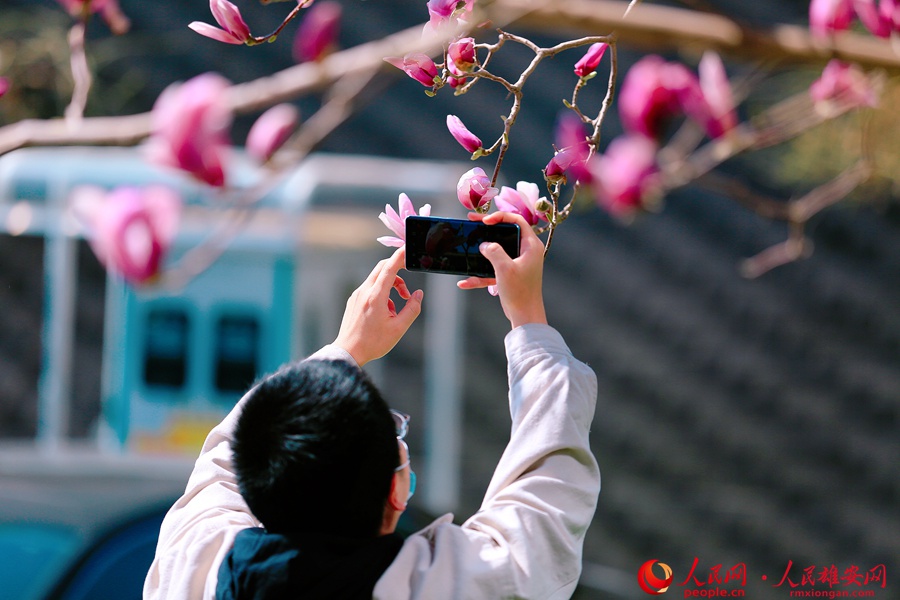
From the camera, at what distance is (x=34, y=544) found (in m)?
1.20

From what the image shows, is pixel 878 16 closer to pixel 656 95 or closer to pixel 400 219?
pixel 656 95

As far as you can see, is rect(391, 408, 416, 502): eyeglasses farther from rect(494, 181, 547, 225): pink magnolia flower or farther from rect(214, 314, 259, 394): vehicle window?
rect(214, 314, 259, 394): vehicle window

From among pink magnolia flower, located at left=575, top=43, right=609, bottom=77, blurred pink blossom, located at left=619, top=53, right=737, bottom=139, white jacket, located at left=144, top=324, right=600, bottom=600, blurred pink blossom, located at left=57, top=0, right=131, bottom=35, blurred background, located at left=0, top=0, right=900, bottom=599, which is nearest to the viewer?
white jacket, located at left=144, top=324, right=600, bottom=600

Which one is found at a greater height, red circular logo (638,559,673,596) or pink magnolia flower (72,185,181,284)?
pink magnolia flower (72,185,181,284)

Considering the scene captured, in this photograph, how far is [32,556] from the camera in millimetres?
1187

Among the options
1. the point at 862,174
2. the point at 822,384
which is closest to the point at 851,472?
the point at 822,384

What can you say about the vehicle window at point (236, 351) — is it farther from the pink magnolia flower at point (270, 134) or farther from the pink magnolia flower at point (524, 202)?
the pink magnolia flower at point (524, 202)

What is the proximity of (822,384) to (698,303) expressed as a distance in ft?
1.25

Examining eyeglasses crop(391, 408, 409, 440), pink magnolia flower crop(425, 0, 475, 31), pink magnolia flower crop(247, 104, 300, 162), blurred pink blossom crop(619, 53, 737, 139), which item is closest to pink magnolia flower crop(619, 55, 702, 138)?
blurred pink blossom crop(619, 53, 737, 139)

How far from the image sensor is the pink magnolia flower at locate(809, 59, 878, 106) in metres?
0.99

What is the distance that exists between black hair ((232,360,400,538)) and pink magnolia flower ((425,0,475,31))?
232 millimetres

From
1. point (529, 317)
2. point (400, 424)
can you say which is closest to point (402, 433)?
point (400, 424)

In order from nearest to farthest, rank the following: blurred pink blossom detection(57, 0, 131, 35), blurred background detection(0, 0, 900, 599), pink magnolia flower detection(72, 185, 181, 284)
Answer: blurred pink blossom detection(57, 0, 131, 35), pink magnolia flower detection(72, 185, 181, 284), blurred background detection(0, 0, 900, 599)

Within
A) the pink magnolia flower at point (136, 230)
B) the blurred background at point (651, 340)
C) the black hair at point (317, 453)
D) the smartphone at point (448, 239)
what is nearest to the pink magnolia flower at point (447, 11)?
the smartphone at point (448, 239)
